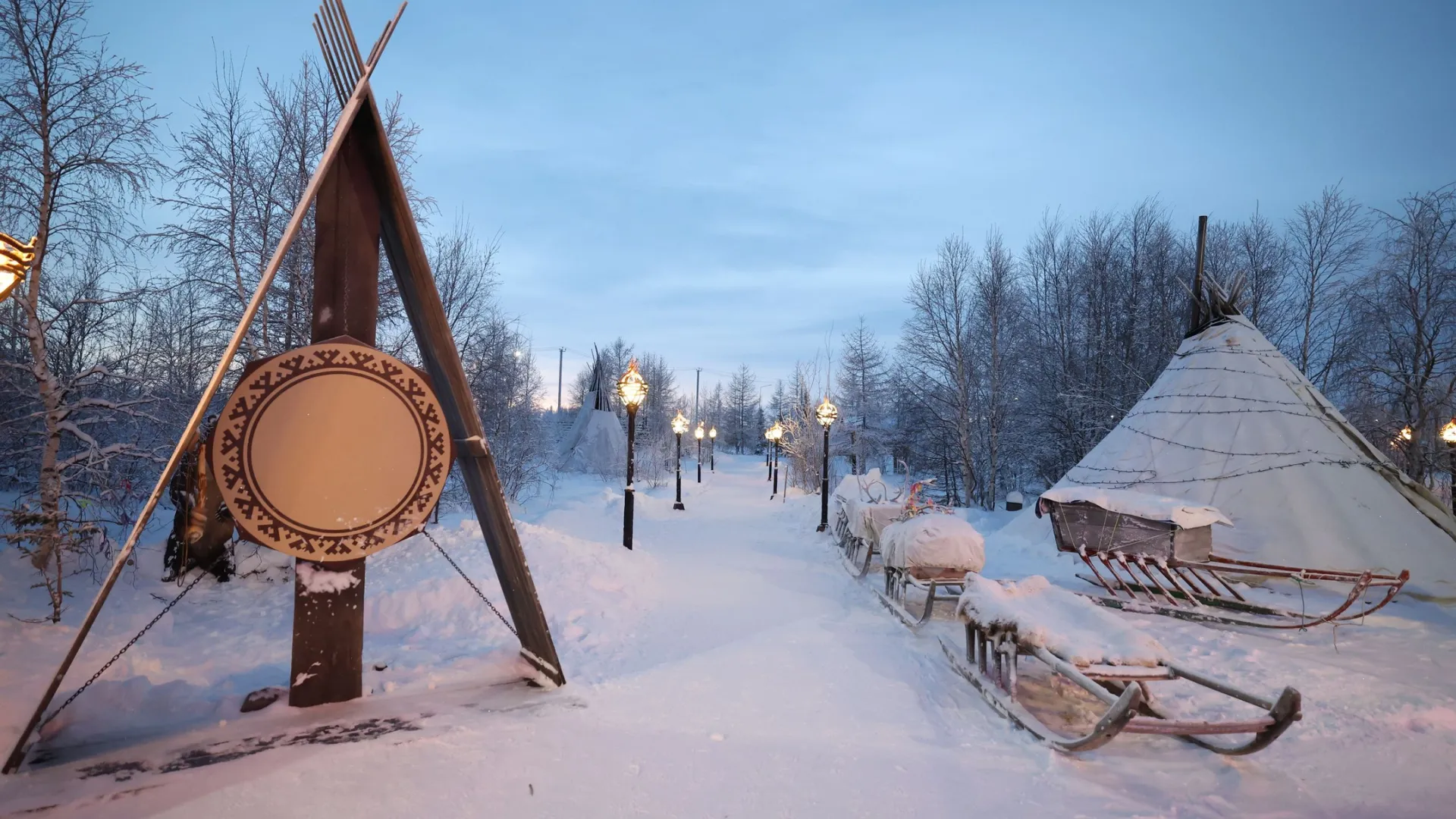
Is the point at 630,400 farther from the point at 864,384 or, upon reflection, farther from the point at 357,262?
the point at 864,384

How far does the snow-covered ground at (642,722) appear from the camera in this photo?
2.95 meters

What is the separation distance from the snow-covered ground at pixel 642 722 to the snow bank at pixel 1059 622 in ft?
2.07

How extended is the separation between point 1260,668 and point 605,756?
6682mm

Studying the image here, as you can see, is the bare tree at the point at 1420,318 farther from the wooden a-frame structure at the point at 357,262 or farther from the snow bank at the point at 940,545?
the wooden a-frame structure at the point at 357,262

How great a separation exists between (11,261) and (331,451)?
150 cm

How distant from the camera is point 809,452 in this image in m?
27.2

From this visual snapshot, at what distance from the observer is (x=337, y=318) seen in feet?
12.2

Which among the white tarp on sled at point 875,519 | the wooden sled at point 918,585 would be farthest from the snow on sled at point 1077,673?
the white tarp on sled at point 875,519

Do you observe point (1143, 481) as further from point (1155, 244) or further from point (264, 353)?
point (1155, 244)

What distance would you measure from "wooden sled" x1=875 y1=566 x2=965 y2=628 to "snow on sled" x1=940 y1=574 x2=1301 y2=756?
1.27 metres

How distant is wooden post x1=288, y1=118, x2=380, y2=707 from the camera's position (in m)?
3.67

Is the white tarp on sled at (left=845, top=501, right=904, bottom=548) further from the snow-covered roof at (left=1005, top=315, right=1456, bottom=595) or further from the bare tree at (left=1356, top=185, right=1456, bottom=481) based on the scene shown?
the bare tree at (left=1356, top=185, right=1456, bottom=481)

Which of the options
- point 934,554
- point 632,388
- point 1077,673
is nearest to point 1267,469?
point 934,554

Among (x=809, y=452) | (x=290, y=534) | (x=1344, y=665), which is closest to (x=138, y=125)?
(x=290, y=534)
